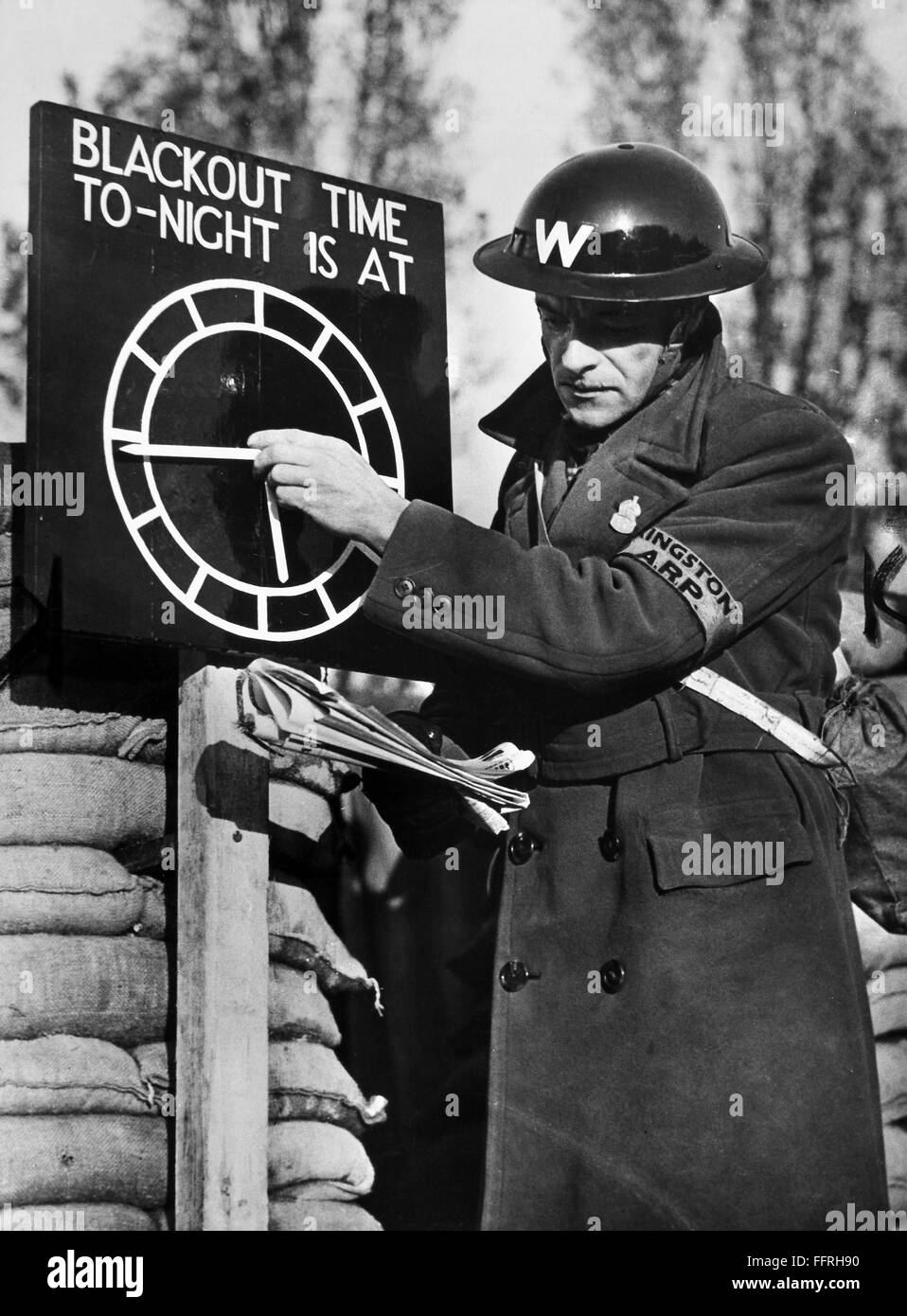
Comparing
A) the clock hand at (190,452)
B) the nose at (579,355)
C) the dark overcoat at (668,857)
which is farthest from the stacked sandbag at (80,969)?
the nose at (579,355)

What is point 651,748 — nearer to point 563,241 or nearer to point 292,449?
point 292,449

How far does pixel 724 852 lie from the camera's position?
185 inches

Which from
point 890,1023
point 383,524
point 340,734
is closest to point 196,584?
point 383,524

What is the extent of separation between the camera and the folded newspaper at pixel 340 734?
4.38m

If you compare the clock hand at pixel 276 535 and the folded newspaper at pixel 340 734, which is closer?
the folded newspaper at pixel 340 734

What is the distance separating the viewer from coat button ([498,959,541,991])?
477 centimetres

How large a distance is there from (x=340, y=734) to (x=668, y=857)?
770mm

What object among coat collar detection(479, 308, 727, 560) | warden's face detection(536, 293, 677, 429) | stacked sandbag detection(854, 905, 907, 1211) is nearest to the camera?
coat collar detection(479, 308, 727, 560)

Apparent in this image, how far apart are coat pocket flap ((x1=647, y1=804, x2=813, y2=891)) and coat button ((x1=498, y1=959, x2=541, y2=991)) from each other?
36 centimetres

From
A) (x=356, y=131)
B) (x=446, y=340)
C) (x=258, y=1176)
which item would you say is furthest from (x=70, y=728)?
(x=356, y=131)

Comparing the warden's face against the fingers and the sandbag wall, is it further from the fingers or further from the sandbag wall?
the sandbag wall

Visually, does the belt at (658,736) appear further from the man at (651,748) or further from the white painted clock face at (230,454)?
the white painted clock face at (230,454)

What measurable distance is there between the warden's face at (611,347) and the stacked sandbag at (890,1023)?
1404 millimetres

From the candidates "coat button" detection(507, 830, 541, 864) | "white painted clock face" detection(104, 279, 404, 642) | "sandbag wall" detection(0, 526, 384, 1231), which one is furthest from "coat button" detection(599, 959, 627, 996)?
"white painted clock face" detection(104, 279, 404, 642)
